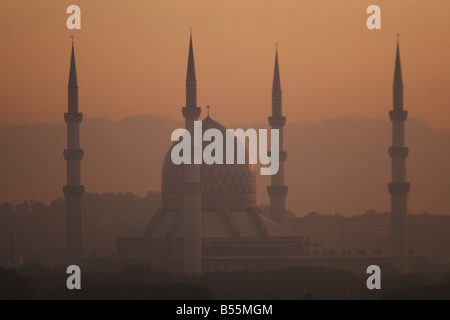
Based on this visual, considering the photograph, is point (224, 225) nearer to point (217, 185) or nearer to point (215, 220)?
point (215, 220)

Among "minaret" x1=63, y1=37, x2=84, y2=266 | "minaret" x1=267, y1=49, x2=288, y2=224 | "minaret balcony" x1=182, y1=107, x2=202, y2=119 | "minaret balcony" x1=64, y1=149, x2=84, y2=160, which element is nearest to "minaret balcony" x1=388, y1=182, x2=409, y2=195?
"minaret" x1=267, y1=49, x2=288, y2=224

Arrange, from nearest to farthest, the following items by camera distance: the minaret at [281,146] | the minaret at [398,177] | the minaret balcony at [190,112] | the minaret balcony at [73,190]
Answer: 1. the minaret balcony at [190,112]
2. the minaret balcony at [73,190]
3. the minaret at [398,177]
4. the minaret at [281,146]

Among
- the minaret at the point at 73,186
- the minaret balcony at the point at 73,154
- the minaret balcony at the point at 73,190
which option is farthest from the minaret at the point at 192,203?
the minaret balcony at the point at 73,154

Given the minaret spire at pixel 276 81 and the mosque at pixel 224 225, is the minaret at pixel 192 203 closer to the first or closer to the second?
the mosque at pixel 224 225
